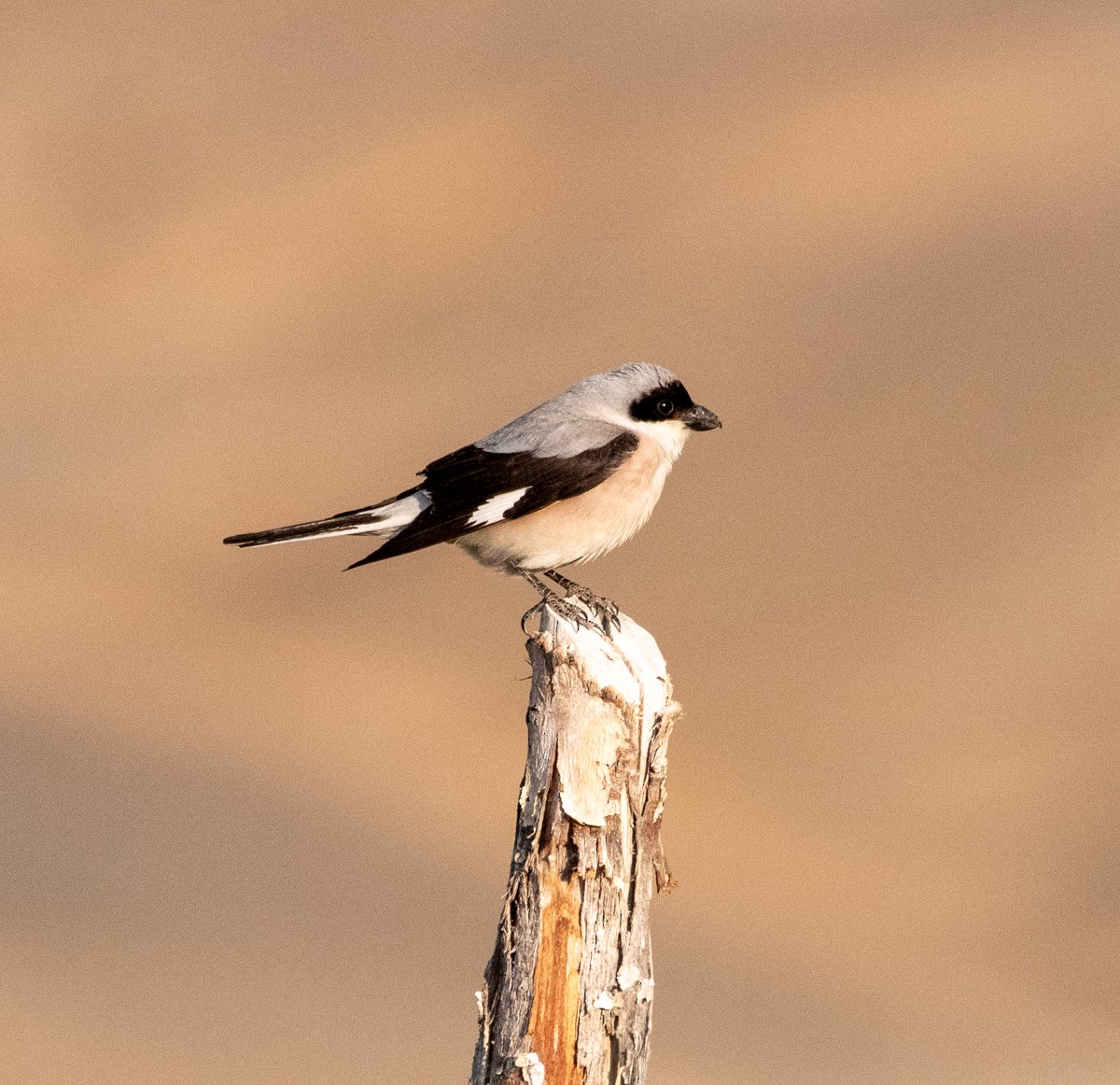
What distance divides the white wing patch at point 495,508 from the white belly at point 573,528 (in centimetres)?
6

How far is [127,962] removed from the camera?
1118cm

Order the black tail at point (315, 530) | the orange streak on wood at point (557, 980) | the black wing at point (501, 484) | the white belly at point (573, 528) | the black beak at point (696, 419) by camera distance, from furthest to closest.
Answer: the black beak at point (696, 419), the white belly at point (573, 528), the black wing at point (501, 484), the black tail at point (315, 530), the orange streak on wood at point (557, 980)

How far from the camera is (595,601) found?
19.3ft

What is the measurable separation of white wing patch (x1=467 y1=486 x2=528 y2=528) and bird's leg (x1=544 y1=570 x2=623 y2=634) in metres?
0.43

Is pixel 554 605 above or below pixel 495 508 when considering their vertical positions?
below

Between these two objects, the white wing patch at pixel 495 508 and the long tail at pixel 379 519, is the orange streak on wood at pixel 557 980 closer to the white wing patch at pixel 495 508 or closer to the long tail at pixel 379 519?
the white wing patch at pixel 495 508

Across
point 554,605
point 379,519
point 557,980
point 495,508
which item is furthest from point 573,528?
point 557,980

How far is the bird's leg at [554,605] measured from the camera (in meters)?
5.35

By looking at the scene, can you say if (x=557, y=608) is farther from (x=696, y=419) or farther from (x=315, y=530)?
(x=696, y=419)

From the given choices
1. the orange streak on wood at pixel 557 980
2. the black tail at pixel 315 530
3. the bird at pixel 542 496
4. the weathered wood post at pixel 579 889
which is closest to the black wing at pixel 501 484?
the bird at pixel 542 496

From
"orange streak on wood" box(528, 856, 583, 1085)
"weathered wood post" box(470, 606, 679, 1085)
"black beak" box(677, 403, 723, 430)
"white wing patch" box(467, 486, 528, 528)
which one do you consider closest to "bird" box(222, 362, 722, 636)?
"white wing patch" box(467, 486, 528, 528)

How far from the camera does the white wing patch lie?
599 centimetres

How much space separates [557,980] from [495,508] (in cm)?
206

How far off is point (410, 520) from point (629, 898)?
2046mm
